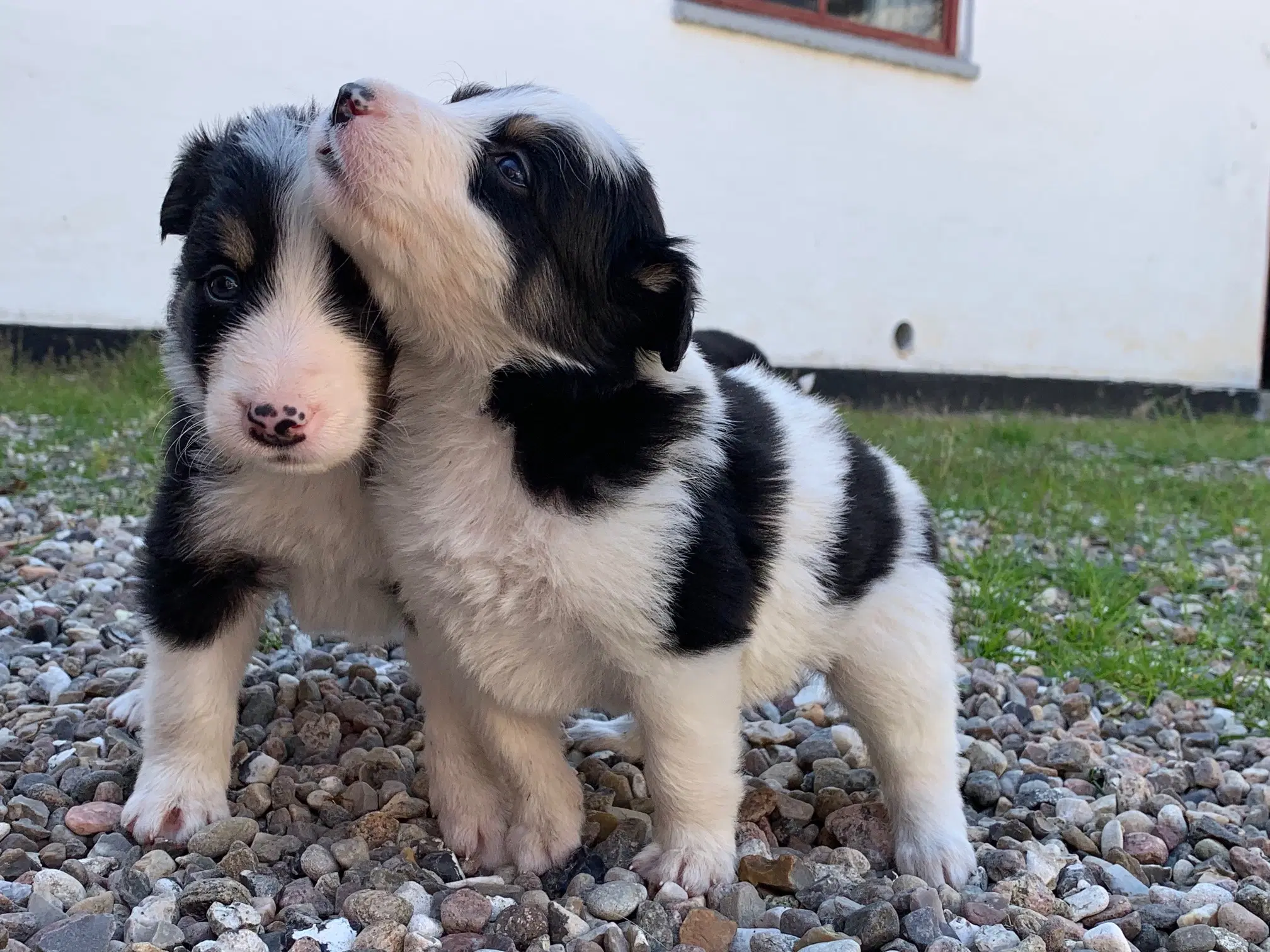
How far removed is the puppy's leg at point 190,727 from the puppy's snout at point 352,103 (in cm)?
92

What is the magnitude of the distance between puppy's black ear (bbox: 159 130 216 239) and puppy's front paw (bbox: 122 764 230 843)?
3.29ft

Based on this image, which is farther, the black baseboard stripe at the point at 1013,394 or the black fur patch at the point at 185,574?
the black baseboard stripe at the point at 1013,394

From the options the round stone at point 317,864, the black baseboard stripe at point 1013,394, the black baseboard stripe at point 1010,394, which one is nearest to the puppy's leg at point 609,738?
the round stone at point 317,864

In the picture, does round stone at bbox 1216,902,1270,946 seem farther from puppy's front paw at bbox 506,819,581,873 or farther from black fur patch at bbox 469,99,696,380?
black fur patch at bbox 469,99,696,380

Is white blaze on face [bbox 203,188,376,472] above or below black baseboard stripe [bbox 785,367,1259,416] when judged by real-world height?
above

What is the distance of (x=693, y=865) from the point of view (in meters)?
1.96

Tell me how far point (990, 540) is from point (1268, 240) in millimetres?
9663

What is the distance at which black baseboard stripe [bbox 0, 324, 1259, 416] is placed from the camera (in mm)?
9781

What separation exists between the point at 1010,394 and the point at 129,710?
30.9 feet

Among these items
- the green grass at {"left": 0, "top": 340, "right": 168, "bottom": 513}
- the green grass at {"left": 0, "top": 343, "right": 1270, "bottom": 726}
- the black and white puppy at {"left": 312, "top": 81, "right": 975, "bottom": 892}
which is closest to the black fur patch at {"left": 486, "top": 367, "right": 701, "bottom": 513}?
the black and white puppy at {"left": 312, "top": 81, "right": 975, "bottom": 892}

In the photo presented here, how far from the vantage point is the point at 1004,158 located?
404 inches

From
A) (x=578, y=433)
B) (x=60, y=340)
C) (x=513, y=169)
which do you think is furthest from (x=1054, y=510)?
(x=60, y=340)

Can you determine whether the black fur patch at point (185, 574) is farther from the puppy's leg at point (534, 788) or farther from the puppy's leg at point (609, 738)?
the puppy's leg at point (609, 738)

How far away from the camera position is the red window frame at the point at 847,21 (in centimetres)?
889
